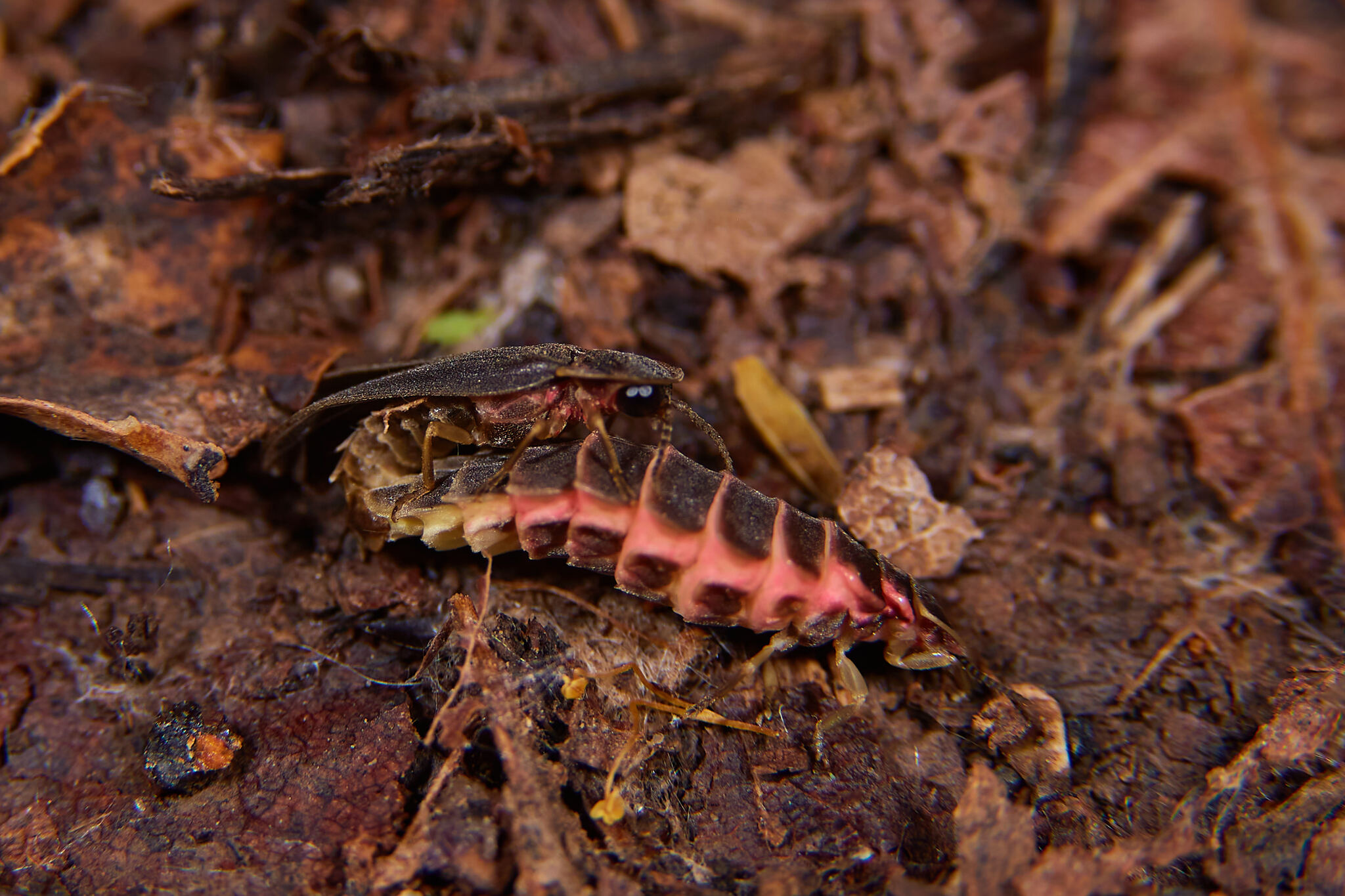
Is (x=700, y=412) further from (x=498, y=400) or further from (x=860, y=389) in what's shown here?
(x=498, y=400)

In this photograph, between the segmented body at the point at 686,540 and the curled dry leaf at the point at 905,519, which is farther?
the curled dry leaf at the point at 905,519

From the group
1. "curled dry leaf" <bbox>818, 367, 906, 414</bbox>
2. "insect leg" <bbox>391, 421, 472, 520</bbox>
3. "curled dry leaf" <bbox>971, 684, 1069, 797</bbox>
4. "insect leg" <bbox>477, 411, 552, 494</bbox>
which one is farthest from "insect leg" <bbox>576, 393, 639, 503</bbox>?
"curled dry leaf" <bbox>971, 684, 1069, 797</bbox>

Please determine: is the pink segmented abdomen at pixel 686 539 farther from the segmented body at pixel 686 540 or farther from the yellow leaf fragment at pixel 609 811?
the yellow leaf fragment at pixel 609 811

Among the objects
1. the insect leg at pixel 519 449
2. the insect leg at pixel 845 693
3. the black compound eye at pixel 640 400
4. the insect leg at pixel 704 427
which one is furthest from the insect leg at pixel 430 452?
the insect leg at pixel 845 693

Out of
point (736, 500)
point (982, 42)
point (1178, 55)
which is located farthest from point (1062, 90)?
point (736, 500)

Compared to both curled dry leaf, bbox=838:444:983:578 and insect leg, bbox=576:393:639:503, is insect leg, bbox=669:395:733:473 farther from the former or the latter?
curled dry leaf, bbox=838:444:983:578

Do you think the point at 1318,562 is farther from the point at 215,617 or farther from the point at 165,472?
the point at 165,472

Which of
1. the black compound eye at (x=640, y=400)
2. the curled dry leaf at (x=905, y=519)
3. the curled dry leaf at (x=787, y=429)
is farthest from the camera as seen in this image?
the curled dry leaf at (x=787, y=429)
